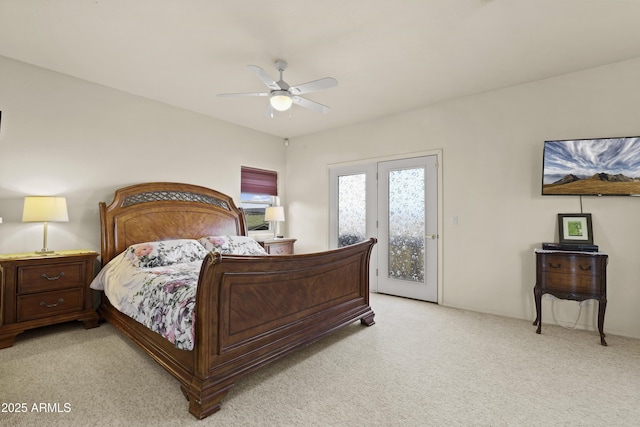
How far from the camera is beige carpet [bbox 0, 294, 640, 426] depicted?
5.92 feet

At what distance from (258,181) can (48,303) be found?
3.31m

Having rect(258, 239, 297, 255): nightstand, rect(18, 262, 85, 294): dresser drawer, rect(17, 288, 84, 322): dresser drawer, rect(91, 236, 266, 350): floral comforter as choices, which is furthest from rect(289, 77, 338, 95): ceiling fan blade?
rect(17, 288, 84, 322): dresser drawer

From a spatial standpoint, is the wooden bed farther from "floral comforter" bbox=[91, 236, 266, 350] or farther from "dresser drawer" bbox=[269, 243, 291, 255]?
"dresser drawer" bbox=[269, 243, 291, 255]

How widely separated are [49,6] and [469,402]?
4.15m

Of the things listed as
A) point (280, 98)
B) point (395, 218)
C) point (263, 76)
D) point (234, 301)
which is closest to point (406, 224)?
point (395, 218)

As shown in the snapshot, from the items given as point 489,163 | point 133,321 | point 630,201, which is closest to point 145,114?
point 133,321

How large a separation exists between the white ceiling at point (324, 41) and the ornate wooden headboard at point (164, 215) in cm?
130

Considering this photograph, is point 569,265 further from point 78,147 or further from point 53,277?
point 78,147

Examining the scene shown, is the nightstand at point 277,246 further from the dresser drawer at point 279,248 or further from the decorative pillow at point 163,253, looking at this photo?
the decorative pillow at point 163,253

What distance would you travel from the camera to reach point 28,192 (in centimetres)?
312

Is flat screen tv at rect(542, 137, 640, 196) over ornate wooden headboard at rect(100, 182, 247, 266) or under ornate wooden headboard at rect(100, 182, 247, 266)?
over

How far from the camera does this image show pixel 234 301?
2.03 meters

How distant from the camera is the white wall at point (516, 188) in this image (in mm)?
3035

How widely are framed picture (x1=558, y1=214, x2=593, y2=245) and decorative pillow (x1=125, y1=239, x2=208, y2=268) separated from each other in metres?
4.10
